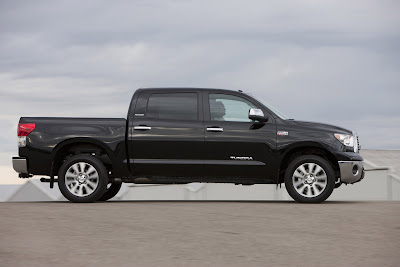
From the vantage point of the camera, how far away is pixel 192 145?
1321 cm

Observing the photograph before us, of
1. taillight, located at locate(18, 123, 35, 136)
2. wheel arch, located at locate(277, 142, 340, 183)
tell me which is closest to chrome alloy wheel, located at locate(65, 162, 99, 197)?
taillight, located at locate(18, 123, 35, 136)

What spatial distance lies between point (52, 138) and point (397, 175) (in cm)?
3515

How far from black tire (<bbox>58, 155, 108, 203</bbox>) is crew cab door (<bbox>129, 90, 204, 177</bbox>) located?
0.64m

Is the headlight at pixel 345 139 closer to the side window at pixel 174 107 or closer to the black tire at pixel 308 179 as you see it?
the black tire at pixel 308 179

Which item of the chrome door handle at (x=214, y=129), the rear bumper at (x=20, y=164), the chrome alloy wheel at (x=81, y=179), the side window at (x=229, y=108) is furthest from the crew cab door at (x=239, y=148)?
the rear bumper at (x=20, y=164)

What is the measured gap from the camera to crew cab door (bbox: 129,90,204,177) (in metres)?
13.2

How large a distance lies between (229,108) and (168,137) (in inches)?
49.7

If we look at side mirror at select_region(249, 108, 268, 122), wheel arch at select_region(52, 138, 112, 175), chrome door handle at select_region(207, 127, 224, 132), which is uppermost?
side mirror at select_region(249, 108, 268, 122)

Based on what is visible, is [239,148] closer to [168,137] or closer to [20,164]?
[168,137]

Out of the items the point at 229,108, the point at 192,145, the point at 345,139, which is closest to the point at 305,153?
the point at 345,139

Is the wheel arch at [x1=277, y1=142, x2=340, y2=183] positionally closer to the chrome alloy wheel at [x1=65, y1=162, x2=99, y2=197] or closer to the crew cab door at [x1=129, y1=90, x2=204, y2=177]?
the crew cab door at [x1=129, y1=90, x2=204, y2=177]
